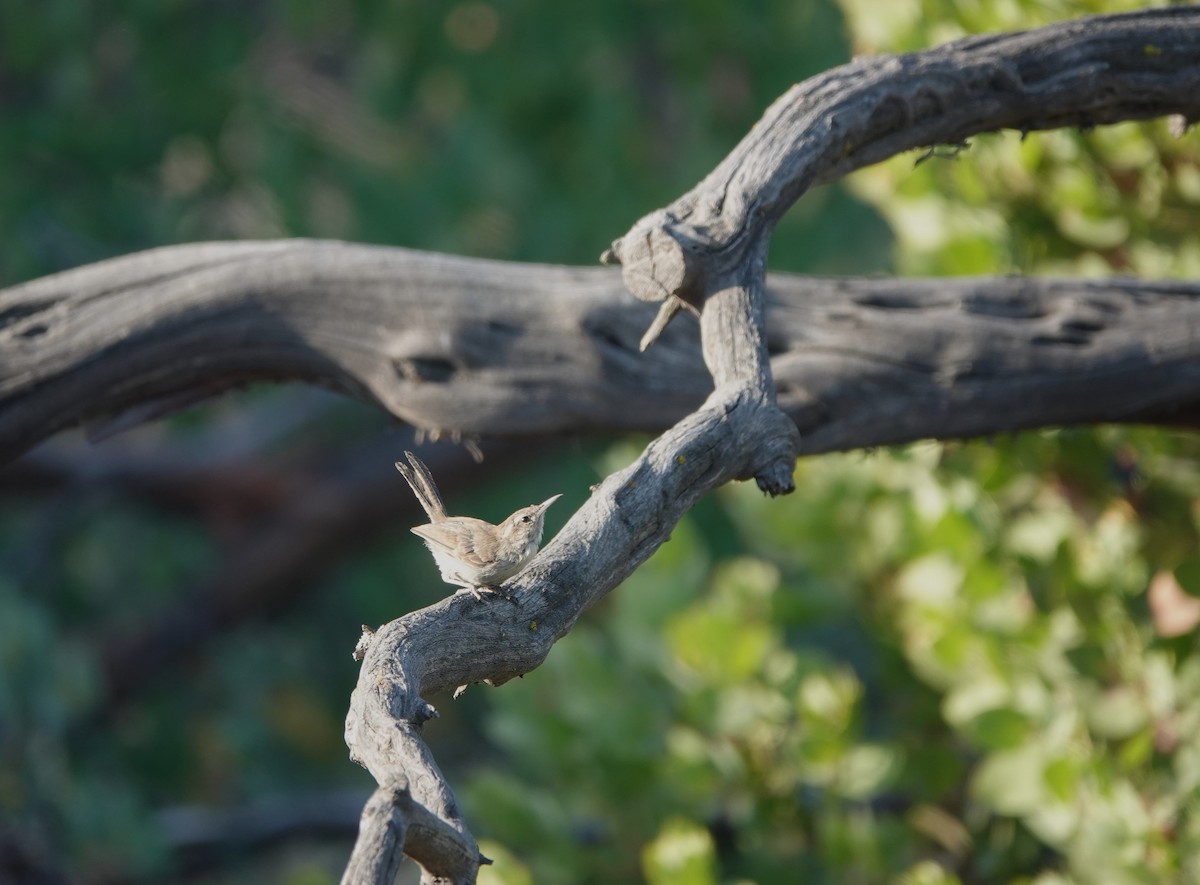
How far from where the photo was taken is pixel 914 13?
3.01m

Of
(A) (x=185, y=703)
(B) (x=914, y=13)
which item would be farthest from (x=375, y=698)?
(A) (x=185, y=703)

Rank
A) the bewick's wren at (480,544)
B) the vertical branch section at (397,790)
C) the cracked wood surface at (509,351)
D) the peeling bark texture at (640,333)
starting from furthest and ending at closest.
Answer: the cracked wood surface at (509,351) < the peeling bark texture at (640,333) < the bewick's wren at (480,544) < the vertical branch section at (397,790)

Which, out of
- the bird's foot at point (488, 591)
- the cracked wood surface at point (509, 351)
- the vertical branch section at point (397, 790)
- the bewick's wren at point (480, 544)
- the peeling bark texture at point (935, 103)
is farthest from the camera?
the cracked wood surface at point (509, 351)

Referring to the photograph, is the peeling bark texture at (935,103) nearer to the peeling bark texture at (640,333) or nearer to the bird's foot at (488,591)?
the peeling bark texture at (640,333)

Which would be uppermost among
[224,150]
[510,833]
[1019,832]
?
[224,150]

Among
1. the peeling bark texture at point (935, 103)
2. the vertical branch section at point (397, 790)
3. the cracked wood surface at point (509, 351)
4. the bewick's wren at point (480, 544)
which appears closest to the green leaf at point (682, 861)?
the cracked wood surface at point (509, 351)

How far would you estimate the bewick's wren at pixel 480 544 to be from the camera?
151 centimetres

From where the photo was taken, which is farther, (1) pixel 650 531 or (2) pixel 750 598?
(2) pixel 750 598

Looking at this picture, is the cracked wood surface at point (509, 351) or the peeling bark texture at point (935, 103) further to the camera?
the cracked wood surface at point (509, 351)

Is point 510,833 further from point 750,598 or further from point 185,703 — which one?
point 185,703

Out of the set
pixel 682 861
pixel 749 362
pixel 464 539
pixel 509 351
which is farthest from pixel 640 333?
pixel 682 861

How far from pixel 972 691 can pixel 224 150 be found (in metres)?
4.74

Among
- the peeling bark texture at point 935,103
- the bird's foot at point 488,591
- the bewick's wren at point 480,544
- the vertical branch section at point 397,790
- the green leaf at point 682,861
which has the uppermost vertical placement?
the peeling bark texture at point 935,103

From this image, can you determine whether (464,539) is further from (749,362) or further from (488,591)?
(749,362)
